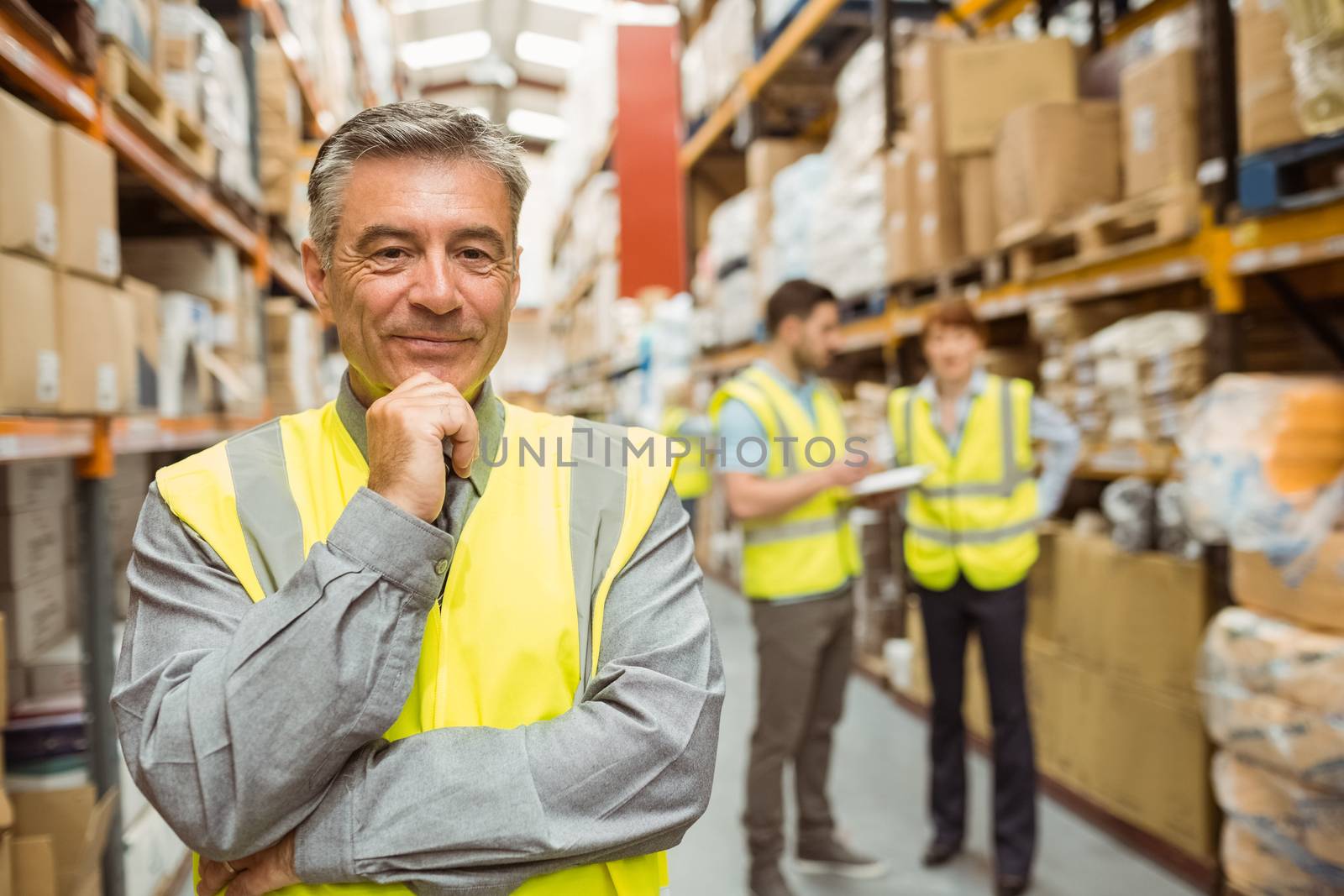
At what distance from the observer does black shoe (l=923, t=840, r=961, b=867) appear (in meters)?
3.30

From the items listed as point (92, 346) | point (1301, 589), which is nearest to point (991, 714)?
point (1301, 589)

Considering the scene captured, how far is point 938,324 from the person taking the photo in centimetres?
331

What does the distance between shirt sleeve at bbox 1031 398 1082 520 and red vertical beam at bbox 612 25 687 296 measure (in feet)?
21.2

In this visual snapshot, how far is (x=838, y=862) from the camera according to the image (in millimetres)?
3258

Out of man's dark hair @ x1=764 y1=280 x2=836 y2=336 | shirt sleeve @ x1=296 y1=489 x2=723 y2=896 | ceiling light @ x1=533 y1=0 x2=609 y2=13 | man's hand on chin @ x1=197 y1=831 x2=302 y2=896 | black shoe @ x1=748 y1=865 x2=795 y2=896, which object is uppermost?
ceiling light @ x1=533 y1=0 x2=609 y2=13

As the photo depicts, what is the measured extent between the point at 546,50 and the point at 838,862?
18990mm

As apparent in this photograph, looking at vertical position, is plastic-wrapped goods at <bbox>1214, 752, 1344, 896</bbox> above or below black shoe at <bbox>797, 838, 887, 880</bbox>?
above

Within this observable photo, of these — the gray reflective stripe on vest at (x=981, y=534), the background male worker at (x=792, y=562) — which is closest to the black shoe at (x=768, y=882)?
the background male worker at (x=792, y=562)

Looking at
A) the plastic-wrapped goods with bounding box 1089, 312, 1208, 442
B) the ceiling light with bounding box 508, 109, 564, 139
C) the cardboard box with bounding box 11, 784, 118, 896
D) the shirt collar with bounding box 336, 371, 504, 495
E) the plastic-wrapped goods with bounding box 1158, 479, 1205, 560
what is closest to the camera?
the shirt collar with bounding box 336, 371, 504, 495

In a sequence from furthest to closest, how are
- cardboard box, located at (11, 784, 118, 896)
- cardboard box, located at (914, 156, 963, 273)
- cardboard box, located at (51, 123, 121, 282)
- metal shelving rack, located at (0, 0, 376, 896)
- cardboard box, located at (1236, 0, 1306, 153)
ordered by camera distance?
cardboard box, located at (914, 156, 963, 273)
cardboard box, located at (1236, 0, 1306, 153)
cardboard box, located at (11, 784, 118, 896)
cardboard box, located at (51, 123, 121, 282)
metal shelving rack, located at (0, 0, 376, 896)

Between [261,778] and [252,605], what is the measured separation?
0.20m

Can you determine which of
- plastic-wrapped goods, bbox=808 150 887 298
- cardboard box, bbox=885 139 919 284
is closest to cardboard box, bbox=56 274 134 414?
cardboard box, bbox=885 139 919 284

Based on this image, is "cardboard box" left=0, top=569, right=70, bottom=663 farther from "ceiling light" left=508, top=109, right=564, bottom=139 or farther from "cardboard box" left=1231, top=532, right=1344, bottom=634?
"ceiling light" left=508, top=109, right=564, bottom=139

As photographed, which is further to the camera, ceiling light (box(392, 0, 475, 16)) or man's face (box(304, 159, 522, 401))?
ceiling light (box(392, 0, 475, 16))
